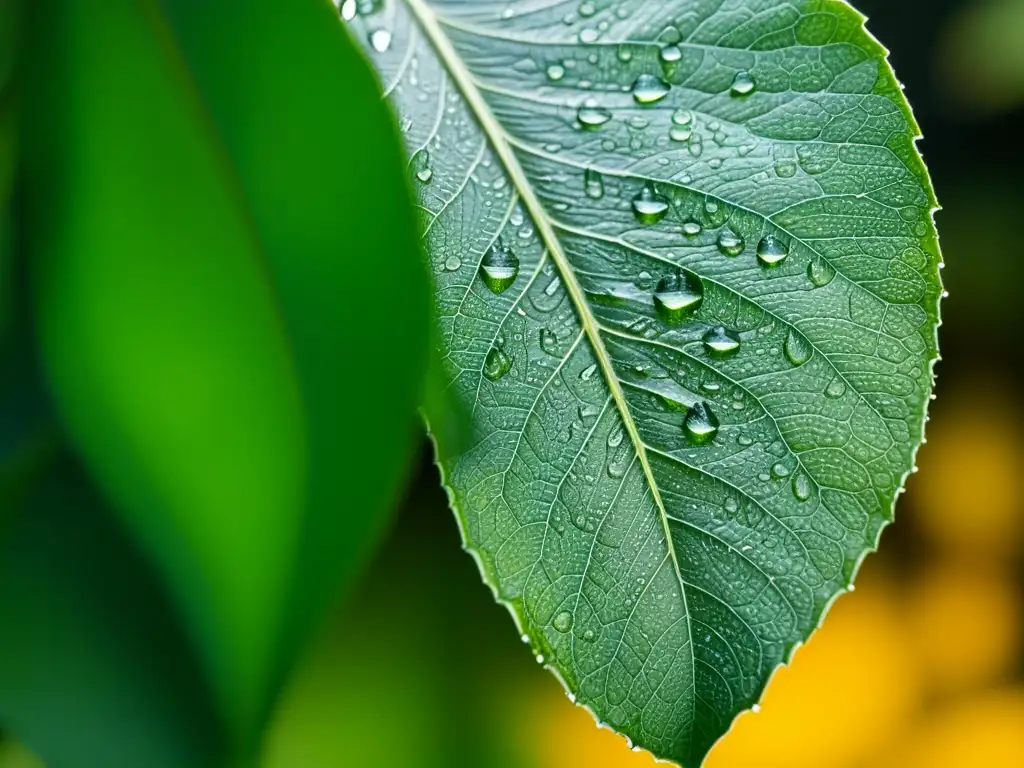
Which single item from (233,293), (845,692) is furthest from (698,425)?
(845,692)

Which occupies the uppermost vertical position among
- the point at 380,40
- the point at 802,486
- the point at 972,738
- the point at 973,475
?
the point at 380,40

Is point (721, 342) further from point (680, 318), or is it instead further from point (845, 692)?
point (845, 692)

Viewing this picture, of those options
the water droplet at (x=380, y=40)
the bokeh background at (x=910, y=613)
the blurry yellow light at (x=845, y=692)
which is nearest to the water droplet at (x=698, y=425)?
the water droplet at (x=380, y=40)

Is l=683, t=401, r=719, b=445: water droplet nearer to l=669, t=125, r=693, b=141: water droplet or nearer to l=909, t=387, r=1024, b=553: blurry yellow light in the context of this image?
l=669, t=125, r=693, b=141: water droplet

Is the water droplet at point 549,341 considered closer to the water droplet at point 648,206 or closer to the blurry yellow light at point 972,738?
the water droplet at point 648,206

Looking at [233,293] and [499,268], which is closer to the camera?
[233,293]

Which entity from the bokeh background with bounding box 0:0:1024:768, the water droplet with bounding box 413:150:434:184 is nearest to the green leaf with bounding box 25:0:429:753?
the water droplet with bounding box 413:150:434:184
